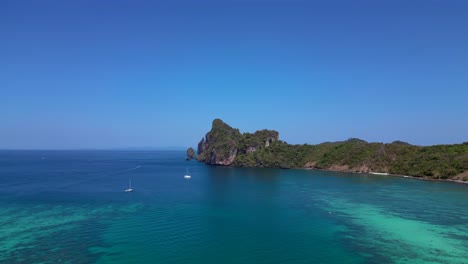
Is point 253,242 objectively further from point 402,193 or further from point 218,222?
point 402,193

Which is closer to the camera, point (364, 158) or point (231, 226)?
point (231, 226)

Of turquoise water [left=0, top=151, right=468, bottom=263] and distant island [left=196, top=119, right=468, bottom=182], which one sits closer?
turquoise water [left=0, top=151, right=468, bottom=263]

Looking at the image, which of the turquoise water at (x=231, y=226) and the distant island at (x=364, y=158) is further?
the distant island at (x=364, y=158)

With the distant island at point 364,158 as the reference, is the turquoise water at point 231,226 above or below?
below

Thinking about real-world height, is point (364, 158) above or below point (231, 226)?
above
